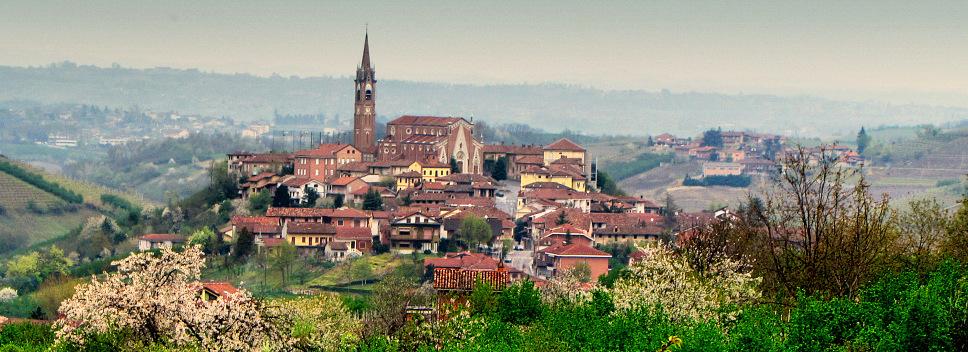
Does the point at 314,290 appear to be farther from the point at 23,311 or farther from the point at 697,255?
the point at 697,255

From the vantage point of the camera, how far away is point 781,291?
4722 centimetres

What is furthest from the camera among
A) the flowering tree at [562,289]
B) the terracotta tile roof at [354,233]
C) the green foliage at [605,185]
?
the green foliage at [605,185]

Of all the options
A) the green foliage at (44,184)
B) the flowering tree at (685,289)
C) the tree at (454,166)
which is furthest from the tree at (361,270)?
the green foliage at (44,184)

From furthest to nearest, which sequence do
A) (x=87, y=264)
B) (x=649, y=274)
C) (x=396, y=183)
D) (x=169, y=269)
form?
(x=396, y=183), (x=87, y=264), (x=649, y=274), (x=169, y=269)

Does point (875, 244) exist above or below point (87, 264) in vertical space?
above

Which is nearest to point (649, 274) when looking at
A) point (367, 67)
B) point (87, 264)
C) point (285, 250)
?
point (285, 250)

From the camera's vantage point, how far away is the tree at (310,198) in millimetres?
114062

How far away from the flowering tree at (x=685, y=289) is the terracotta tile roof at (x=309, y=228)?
5586cm

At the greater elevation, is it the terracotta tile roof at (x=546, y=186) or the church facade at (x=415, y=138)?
the church facade at (x=415, y=138)

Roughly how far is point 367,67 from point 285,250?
41.7 m

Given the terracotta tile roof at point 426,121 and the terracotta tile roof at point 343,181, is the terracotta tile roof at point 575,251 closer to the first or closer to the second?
the terracotta tile roof at point 343,181

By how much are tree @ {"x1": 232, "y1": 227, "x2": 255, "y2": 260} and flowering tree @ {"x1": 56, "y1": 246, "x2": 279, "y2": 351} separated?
60343 millimetres

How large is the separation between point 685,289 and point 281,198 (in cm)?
6816

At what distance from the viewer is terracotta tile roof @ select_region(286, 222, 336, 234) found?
105750mm
